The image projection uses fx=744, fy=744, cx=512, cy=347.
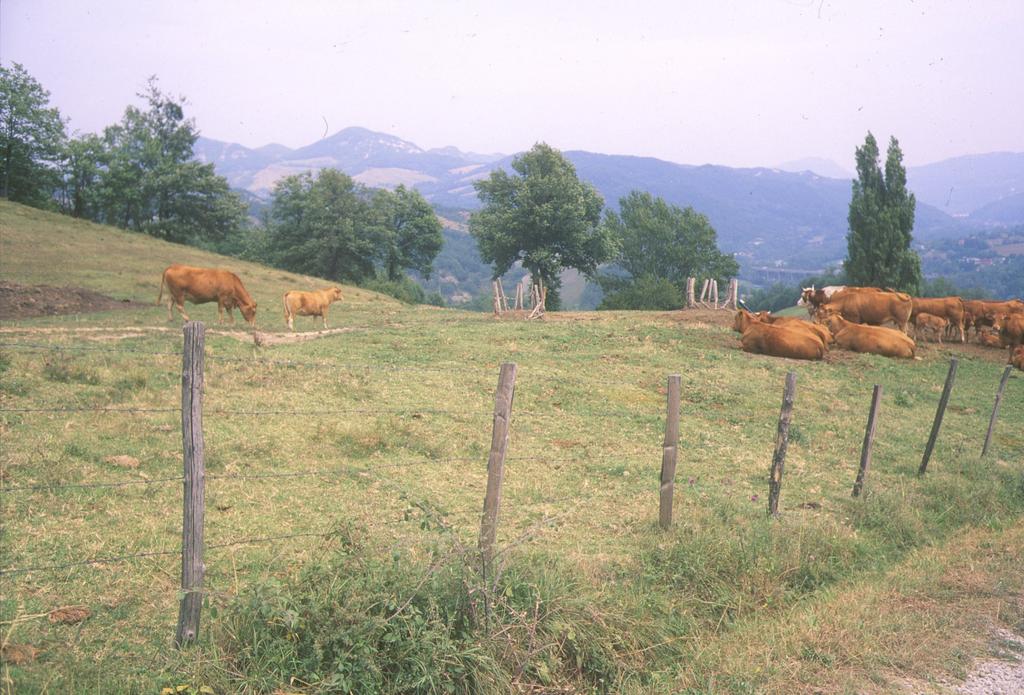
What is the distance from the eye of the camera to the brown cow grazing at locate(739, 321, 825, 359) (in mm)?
19766

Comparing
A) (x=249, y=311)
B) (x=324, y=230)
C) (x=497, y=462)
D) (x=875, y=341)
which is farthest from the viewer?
(x=324, y=230)

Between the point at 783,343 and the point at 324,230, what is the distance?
4693 cm

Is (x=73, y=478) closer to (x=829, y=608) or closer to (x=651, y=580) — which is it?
(x=651, y=580)

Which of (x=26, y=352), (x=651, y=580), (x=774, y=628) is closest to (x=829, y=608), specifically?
(x=774, y=628)

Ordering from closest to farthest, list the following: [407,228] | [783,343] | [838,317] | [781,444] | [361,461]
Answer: [781,444], [361,461], [783,343], [838,317], [407,228]

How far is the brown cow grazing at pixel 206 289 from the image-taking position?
21.0 meters

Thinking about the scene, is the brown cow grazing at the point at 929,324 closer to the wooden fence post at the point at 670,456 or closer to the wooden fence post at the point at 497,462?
the wooden fence post at the point at 670,456

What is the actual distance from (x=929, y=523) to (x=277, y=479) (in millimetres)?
7370

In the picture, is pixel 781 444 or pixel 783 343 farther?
pixel 783 343

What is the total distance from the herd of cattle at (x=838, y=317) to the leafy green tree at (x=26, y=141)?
34.0 m

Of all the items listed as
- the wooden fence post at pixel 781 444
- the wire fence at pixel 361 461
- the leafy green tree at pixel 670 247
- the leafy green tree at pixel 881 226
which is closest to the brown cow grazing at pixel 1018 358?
the wire fence at pixel 361 461

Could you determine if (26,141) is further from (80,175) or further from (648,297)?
(648,297)

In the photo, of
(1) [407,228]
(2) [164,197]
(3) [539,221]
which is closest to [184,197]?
(2) [164,197]

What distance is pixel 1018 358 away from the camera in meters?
21.0
